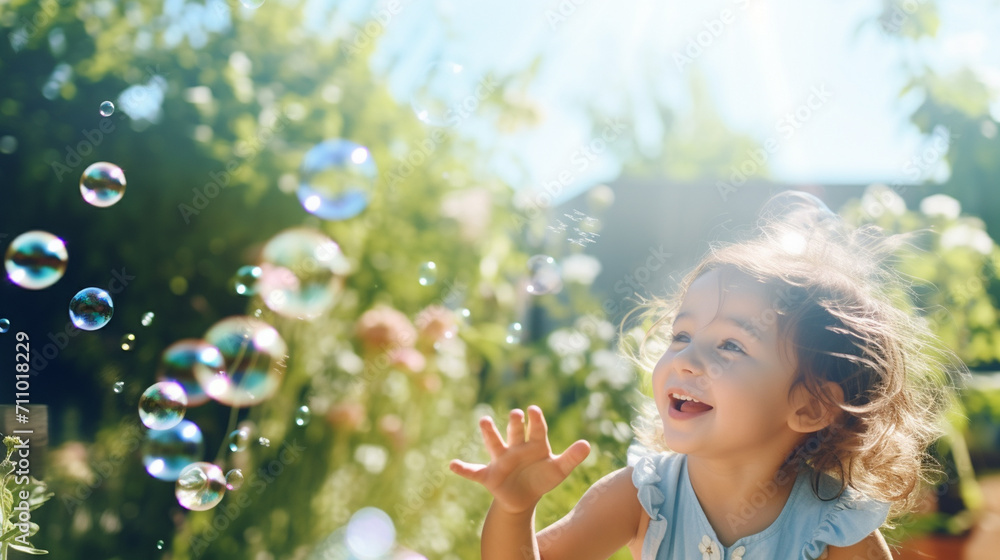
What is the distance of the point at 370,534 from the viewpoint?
73.4 inches

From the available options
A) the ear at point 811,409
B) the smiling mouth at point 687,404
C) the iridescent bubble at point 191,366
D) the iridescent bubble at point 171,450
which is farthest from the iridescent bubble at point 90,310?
the ear at point 811,409

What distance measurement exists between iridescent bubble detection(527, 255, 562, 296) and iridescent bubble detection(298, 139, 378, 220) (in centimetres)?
49

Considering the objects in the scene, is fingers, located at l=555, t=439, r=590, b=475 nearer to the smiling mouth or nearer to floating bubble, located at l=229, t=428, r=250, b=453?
the smiling mouth

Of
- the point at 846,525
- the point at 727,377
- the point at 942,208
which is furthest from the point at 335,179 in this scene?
the point at 942,208

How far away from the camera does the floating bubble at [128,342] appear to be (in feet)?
5.79

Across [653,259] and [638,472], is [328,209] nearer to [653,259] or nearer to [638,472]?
[638,472]

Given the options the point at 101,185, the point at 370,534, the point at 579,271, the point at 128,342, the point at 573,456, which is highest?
the point at 101,185

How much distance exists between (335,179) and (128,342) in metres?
0.69

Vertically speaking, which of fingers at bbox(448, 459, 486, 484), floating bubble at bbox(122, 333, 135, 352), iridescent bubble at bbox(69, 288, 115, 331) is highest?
fingers at bbox(448, 459, 486, 484)

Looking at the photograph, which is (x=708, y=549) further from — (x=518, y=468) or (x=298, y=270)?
(x=298, y=270)

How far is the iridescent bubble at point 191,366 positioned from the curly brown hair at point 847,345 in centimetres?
113

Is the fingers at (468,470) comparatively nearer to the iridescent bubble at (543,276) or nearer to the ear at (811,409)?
the ear at (811,409)

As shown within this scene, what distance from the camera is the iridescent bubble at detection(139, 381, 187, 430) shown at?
1.65 meters

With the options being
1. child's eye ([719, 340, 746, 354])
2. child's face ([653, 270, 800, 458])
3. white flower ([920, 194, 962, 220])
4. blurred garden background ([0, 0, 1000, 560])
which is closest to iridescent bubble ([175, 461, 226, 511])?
blurred garden background ([0, 0, 1000, 560])
